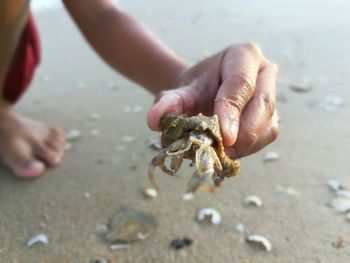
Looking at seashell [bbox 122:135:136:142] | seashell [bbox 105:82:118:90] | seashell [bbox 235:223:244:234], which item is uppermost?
seashell [bbox 235:223:244:234]

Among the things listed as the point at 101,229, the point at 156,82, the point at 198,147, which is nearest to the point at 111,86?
the point at 156,82

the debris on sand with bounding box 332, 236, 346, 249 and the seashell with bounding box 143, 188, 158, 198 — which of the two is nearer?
the debris on sand with bounding box 332, 236, 346, 249

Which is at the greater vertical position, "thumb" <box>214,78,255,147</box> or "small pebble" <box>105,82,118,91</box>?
"thumb" <box>214,78,255,147</box>

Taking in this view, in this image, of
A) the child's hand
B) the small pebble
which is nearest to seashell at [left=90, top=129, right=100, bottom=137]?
the small pebble

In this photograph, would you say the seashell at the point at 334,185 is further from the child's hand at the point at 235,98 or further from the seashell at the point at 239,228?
the child's hand at the point at 235,98

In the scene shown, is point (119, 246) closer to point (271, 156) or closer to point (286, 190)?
point (286, 190)

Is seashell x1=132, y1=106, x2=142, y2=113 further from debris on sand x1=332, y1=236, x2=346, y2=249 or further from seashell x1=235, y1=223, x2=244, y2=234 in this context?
debris on sand x1=332, y1=236, x2=346, y2=249

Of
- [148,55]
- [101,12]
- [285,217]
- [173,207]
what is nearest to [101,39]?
[101,12]
